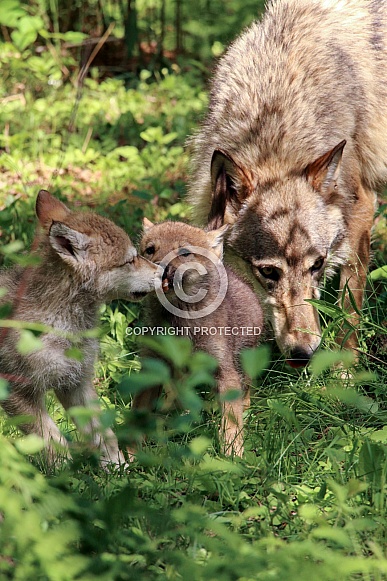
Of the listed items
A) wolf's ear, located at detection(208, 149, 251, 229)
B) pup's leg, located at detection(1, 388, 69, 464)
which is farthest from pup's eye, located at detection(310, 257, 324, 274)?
pup's leg, located at detection(1, 388, 69, 464)

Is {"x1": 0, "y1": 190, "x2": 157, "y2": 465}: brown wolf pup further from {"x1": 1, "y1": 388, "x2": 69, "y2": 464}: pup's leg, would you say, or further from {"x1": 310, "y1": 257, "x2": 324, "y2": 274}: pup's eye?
{"x1": 310, "y1": 257, "x2": 324, "y2": 274}: pup's eye

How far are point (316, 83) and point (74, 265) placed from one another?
2271mm

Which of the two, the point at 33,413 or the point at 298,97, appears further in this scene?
the point at 298,97

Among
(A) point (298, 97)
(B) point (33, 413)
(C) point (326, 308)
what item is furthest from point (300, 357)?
(A) point (298, 97)

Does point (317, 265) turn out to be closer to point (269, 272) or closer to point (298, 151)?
point (269, 272)

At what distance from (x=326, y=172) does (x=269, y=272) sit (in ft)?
2.28

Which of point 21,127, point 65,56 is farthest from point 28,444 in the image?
point 65,56

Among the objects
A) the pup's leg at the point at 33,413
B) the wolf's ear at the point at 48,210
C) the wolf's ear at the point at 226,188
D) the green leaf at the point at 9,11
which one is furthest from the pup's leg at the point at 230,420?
the green leaf at the point at 9,11

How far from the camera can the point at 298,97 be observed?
503 centimetres

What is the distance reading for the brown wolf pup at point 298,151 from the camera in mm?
4535

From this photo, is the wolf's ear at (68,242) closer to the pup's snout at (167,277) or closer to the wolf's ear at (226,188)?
the pup's snout at (167,277)

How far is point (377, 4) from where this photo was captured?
6004 mm

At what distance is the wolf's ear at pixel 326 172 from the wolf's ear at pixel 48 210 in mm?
1525

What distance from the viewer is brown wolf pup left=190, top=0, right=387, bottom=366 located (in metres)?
4.54
